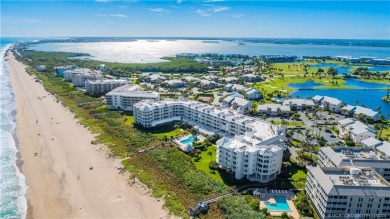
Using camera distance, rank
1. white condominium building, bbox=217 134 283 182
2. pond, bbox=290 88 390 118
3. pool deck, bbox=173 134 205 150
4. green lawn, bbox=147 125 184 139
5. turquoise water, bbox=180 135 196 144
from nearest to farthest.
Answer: white condominium building, bbox=217 134 283 182, pool deck, bbox=173 134 205 150, turquoise water, bbox=180 135 196 144, green lawn, bbox=147 125 184 139, pond, bbox=290 88 390 118

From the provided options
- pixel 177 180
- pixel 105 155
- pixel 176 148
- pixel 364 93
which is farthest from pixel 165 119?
pixel 364 93

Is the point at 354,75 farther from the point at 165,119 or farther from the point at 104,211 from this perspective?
the point at 104,211

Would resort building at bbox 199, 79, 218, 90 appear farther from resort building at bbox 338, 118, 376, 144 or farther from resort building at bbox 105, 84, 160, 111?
resort building at bbox 338, 118, 376, 144

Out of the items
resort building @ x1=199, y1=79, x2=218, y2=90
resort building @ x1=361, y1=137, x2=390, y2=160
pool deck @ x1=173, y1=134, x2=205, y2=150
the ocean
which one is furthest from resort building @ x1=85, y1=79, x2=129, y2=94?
resort building @ x1=361, y1=137, x2=390, y2=160

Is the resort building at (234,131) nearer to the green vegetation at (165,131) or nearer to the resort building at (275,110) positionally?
the green vegetation at (165,131)

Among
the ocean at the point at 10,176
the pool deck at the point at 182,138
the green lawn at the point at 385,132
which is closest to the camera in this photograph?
the ocean at the point at 10,176

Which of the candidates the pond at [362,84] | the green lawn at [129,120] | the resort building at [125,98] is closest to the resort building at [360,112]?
the resort building at [125,98]
